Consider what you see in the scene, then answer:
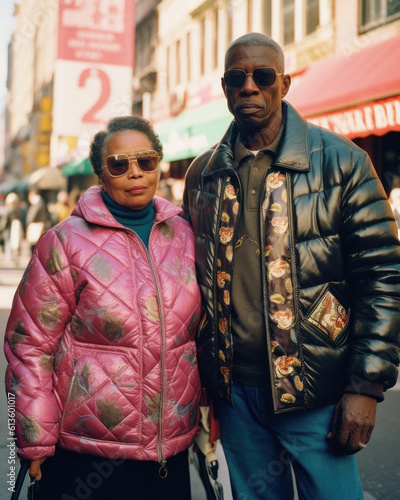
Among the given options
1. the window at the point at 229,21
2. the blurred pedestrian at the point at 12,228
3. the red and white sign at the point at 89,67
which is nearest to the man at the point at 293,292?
the red and white sign at the point at 89,67

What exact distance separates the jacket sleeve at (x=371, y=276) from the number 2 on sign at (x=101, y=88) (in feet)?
38.9

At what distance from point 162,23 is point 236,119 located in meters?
22.6

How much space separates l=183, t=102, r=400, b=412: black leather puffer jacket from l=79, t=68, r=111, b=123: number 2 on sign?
38.3 feet

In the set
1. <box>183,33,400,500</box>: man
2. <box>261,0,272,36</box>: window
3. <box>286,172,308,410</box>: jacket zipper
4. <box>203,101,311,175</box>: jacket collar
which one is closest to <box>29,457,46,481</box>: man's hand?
<box>183,33,400,500</box>: man

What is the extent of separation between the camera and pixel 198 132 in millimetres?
13320

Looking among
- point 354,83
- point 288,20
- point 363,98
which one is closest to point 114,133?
point 363,98

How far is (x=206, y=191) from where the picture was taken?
2504 millimetres

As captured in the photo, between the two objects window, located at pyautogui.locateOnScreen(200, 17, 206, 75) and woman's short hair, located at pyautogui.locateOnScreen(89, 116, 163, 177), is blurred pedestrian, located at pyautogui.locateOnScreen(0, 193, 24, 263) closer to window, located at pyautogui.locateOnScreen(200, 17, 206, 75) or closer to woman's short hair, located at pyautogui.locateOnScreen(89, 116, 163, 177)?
window, located at pyautogui.locateOnScreen(200, 17, 206, 75)

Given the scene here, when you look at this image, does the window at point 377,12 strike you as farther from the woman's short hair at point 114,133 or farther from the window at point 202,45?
the window at point 202,45

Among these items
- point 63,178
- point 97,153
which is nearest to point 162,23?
point 63,178

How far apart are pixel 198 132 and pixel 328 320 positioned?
11.5 meters

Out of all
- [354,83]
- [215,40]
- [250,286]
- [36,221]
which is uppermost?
[215,40]

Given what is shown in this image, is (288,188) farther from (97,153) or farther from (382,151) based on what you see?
(382,151)

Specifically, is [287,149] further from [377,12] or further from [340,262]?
[377,12]
